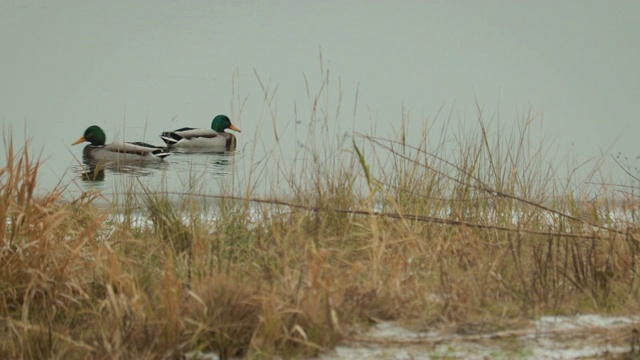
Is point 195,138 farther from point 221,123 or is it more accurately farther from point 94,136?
point 221,123

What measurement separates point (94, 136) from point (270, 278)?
8.60 meters

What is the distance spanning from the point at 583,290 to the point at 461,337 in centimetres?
63

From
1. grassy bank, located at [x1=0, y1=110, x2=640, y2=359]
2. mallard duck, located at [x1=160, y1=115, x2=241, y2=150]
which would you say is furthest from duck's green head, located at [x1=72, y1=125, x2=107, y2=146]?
grassy bank, located at [x1=0, y1=110, x2=640, y2=359]

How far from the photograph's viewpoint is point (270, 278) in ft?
9.52

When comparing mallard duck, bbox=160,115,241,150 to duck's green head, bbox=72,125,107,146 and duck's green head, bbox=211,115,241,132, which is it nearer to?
duck's green head, bbox=211,115,241,132

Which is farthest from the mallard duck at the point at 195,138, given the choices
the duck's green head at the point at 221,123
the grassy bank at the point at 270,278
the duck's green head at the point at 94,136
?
the grassy bank at the point at 270,278

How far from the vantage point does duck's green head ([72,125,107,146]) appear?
1091cm

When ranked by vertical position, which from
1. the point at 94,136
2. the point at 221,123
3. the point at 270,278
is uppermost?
the point at 221,123

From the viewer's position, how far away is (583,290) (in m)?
3.01

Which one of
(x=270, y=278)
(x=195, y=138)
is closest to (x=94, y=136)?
A: (x=195, y=138)

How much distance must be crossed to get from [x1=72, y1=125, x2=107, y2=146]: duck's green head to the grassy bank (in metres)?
6.48

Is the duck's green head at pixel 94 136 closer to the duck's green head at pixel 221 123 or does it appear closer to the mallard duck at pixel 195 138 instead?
the mallard duck at pixel 195 138

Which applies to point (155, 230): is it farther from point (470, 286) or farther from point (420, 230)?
point (470, 286)

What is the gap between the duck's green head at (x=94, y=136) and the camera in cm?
1091
